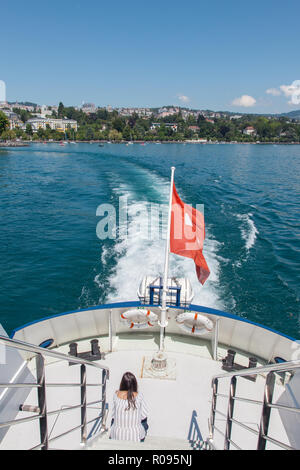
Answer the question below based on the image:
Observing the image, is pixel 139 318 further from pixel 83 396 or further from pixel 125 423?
pixel 83 396

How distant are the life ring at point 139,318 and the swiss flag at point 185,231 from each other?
4.76 feet

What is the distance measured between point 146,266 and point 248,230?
8821 millimetres

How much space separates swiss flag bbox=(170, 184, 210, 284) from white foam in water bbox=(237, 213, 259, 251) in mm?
11235

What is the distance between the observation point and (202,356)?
21.6 ft

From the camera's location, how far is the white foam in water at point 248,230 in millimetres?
17594

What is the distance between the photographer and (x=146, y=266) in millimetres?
14047

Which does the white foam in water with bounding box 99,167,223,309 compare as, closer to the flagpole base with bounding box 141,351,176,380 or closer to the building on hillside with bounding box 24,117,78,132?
the flagpole base with bounding box 141,351,176,380

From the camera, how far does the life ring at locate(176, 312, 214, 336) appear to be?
21.1 ft

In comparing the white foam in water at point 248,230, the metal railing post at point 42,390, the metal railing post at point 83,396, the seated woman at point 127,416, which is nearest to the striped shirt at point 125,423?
the seated woman at point 127,416

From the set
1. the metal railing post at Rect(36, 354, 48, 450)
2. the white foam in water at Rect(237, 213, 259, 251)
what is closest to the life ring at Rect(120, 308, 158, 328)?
the metal railing post at Rect(36, 354, 48, 450)

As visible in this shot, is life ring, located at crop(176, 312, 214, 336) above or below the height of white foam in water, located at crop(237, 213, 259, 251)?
below

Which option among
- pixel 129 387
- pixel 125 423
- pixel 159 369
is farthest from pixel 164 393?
pixel 129 387
